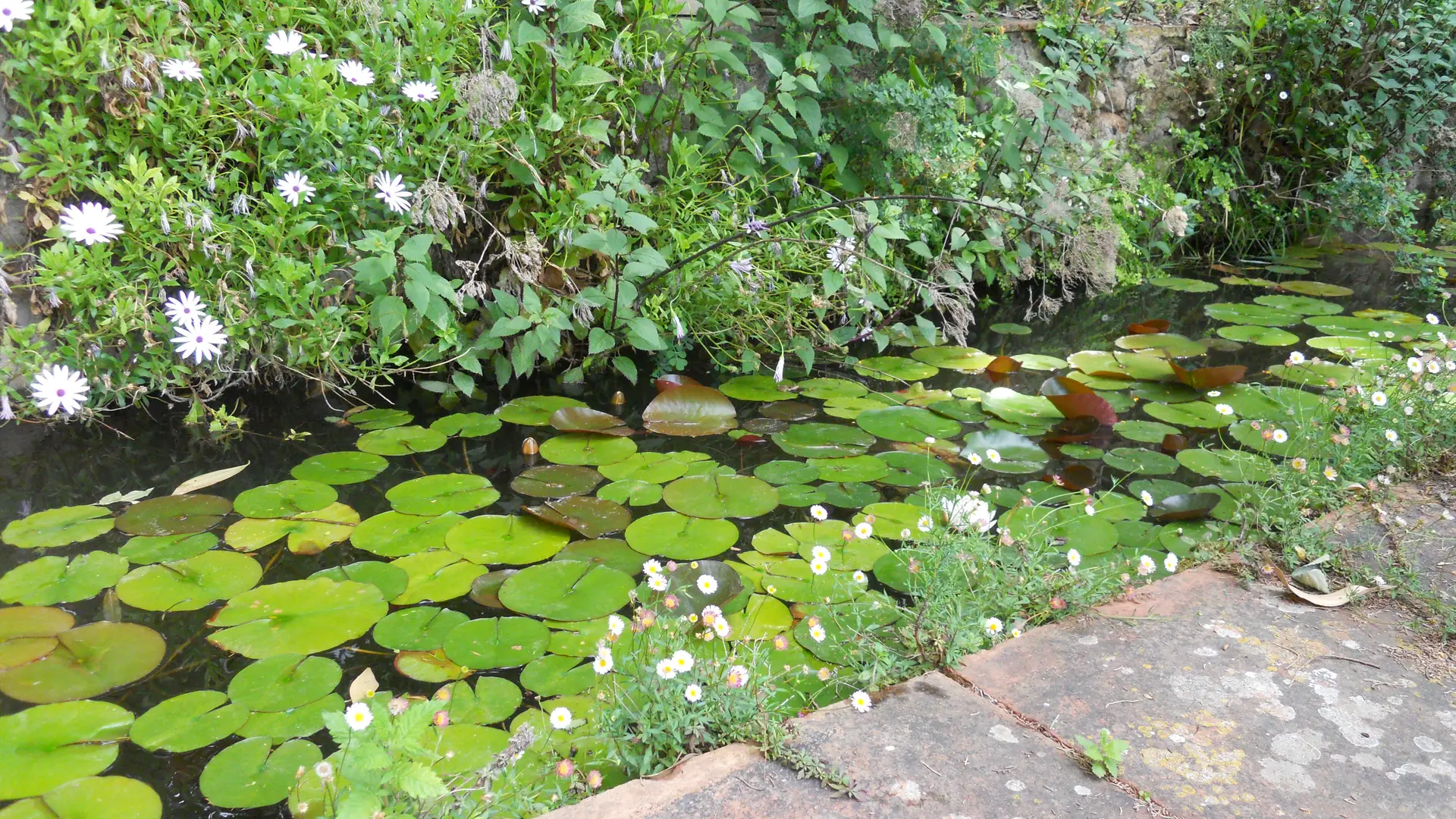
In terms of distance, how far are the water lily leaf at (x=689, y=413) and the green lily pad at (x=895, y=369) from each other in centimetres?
64

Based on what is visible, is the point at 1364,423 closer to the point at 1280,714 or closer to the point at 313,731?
the point at 1280,714

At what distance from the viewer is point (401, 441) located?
264cm

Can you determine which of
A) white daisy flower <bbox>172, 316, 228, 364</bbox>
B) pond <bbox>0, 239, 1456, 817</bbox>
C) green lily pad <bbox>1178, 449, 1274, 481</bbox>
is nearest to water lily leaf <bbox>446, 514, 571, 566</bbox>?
pond <bbox>0, 239, 1456, 817</bbox>

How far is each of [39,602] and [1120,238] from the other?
4.24 metres

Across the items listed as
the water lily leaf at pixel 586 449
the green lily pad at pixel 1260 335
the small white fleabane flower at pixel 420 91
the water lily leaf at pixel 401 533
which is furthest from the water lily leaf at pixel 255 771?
the green lily pad at pixel 1260 335

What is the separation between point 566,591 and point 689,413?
38.6 inches

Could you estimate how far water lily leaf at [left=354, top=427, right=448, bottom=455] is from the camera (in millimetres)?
2590

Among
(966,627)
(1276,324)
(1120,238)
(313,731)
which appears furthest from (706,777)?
(1120,238)

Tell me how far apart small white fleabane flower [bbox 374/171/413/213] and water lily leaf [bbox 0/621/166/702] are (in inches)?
49.1

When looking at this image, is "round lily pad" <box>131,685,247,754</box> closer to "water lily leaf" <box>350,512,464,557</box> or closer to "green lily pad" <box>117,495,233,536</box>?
"water lily leaf" <box>350,512,464,557</box>

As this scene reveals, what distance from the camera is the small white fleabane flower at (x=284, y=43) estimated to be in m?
2.56

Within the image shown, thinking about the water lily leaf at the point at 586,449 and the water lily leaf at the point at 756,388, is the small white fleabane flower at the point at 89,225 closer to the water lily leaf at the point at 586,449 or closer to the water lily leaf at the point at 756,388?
the water lily leaf at the point at 586,449

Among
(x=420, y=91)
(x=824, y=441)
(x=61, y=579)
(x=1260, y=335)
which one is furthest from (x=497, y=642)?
(x=1260, y=335)

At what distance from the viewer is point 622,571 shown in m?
2.03
